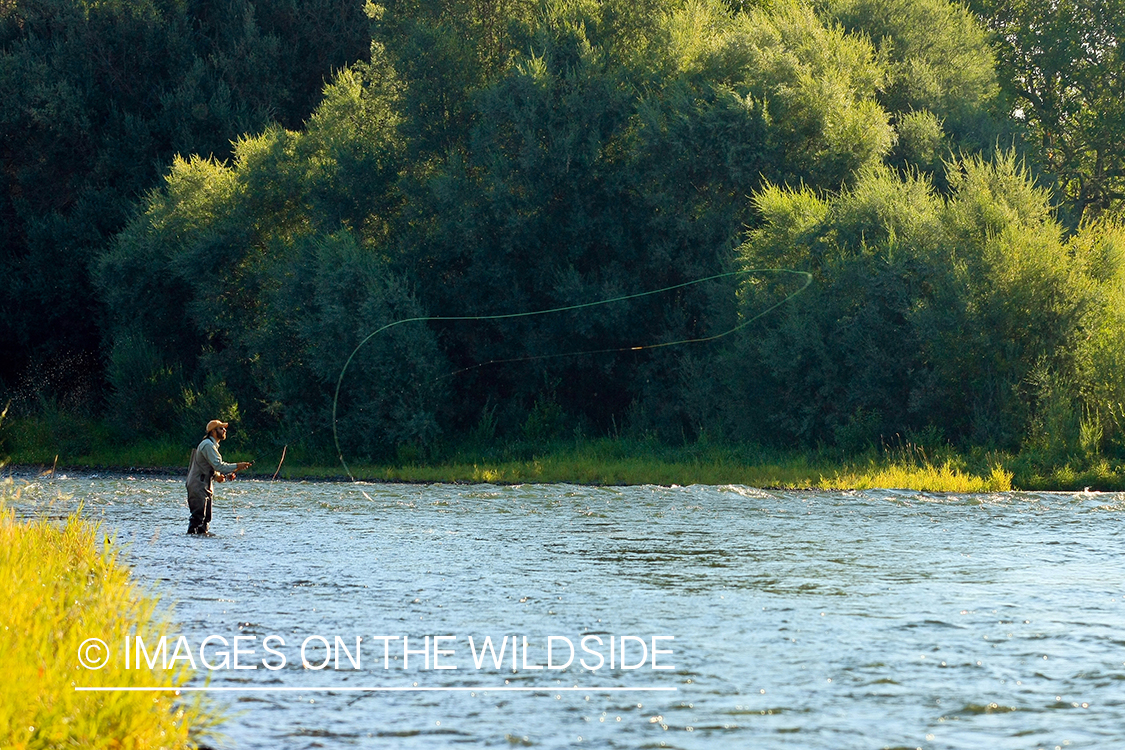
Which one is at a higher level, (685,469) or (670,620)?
(685,469)

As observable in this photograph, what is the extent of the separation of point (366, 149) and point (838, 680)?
26.7 meters

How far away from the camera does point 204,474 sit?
56.3ft

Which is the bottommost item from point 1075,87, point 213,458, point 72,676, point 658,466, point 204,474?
point 72,676

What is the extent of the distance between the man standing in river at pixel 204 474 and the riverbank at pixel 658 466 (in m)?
9.78

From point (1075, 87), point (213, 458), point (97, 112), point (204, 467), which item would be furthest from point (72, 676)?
point (1075, 87)

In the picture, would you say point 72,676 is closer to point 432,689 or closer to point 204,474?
point 432,689

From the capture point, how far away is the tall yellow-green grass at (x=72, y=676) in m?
6.91

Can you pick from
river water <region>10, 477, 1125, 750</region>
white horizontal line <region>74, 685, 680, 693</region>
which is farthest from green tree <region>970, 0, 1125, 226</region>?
white horizontal line <region>74, 685, 680, 693</region>

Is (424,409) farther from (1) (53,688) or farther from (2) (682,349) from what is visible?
(1) (53,688)

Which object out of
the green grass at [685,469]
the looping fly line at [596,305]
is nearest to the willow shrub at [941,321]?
the looping fly line at [596,305]

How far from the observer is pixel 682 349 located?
30938 millimetres

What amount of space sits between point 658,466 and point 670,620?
1544 centimetres

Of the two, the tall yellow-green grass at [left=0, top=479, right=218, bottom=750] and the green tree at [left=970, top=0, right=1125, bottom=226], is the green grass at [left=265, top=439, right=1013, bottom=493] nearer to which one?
the tall yellow-green grass at [left=0, top=479, right=218, bottom=750]

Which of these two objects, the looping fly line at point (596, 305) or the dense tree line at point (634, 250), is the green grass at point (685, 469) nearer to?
the dense tree line at point (634, 250)
